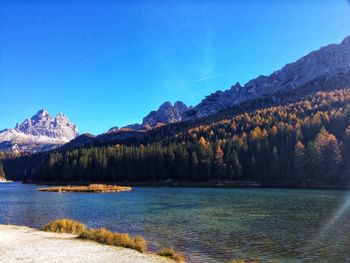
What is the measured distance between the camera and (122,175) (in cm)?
17900

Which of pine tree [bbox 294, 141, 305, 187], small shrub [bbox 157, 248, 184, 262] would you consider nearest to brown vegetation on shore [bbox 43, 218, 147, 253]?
small shrub [bbox 157, 248, 184, 262]

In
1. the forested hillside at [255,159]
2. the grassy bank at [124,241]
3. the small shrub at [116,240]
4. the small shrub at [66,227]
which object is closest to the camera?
the grassy bank at [124,241]

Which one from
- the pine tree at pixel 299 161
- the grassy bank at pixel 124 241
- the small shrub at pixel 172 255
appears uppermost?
the pine tree at pixel 299 161

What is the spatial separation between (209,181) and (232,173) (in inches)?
405

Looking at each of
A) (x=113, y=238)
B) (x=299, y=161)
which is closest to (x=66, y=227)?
(x=113, y=238)

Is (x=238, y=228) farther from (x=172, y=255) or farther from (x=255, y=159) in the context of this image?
(x=255, y=159)

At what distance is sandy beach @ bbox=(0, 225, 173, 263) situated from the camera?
23.8 m

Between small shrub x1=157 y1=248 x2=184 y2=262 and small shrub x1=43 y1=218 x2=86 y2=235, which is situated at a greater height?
small shrub x1=43 y1=218 x2=86 y2=235

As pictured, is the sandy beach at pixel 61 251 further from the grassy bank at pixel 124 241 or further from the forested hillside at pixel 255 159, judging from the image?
the forested hillside at pixel 255 159

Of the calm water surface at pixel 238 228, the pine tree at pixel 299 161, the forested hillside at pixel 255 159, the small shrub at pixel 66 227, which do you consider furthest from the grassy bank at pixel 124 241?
the pine tree at pixel 299 161

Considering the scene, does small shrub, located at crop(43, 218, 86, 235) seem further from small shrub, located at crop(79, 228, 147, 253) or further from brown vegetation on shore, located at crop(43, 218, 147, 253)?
small shrub, located at crop(79, 228, 147, 253)

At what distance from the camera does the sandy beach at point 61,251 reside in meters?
23.8

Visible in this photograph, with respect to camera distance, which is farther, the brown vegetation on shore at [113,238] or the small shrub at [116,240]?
the brown vegetation on shore at [113,238]

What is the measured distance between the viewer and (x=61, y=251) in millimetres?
25938
